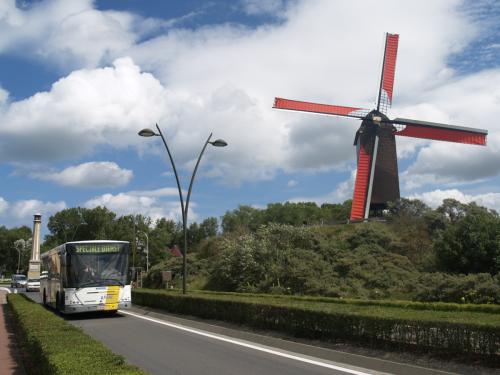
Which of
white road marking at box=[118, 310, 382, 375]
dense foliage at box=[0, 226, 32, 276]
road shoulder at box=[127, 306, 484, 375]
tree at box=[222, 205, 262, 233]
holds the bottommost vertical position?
white road marking at box=[118, 310, 382, 375]

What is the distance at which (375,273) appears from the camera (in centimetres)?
3388

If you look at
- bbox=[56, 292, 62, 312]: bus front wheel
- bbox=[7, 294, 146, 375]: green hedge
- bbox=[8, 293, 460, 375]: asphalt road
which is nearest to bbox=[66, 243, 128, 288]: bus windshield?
bbox=[56, 292, 62, 312]: bus front wheel

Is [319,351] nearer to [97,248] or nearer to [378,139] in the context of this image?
[97,248]

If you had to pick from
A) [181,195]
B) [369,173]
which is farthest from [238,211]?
[181,195]

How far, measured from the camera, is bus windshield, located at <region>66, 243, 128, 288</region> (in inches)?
805

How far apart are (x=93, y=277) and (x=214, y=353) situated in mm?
10258

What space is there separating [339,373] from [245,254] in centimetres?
2886

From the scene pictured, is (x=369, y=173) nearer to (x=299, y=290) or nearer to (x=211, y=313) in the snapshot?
(x=299, y=290)

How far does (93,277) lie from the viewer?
67.6 feet

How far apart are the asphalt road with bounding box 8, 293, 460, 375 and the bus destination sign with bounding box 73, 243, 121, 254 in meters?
3.47

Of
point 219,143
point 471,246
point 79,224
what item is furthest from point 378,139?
point 79,224

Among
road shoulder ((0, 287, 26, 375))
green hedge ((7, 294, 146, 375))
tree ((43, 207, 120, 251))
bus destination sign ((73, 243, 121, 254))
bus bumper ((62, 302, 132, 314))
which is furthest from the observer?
tree ((43, 207, 120, 251))

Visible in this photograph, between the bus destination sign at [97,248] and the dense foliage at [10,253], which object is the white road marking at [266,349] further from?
the dense foliage at [10,253]

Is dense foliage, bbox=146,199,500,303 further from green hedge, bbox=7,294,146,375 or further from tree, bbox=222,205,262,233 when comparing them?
tree, bbox=222,205,262,233
